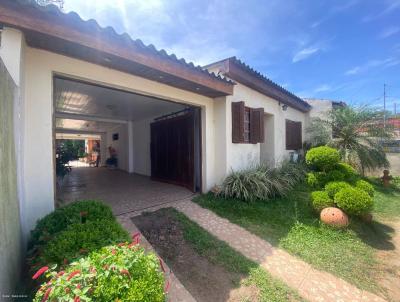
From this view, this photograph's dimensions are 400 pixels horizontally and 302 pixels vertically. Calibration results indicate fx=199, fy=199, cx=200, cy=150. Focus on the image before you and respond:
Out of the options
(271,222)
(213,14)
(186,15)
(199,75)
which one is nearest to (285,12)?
(213,14)

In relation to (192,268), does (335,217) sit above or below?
above

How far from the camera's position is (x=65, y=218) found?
2.53 m

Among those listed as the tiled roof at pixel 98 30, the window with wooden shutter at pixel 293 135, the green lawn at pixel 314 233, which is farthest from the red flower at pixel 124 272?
the window with wooden shutter at pixel 293 135

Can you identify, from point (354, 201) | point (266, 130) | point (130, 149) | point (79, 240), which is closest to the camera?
point (79, 240)

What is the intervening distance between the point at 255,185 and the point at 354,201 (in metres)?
2.25

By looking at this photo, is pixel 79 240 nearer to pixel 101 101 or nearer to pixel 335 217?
pixel 335 217

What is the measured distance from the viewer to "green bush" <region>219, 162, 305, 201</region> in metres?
5.58

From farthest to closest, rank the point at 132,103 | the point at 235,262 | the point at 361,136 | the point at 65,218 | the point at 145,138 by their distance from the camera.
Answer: the point at 145,138 → the point at 361,136 → the point at 132,103 → the point at 235,262 → the point at 65,218

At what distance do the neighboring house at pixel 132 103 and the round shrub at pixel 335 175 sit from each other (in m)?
2.26

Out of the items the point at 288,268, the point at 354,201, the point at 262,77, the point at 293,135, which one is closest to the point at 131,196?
the point at 288,268

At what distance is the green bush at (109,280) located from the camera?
1348 mm

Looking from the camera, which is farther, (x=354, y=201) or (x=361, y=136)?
(x=361, y=136)

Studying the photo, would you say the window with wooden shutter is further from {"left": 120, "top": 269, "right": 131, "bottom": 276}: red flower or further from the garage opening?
{"left": 120, "top": 269, "right": 131, "bottom": 276}: red flower

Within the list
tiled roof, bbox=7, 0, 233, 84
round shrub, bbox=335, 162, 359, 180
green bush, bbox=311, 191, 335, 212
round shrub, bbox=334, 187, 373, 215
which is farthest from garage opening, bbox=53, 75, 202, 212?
round shrub, bbox=335, 162, 359, 180
